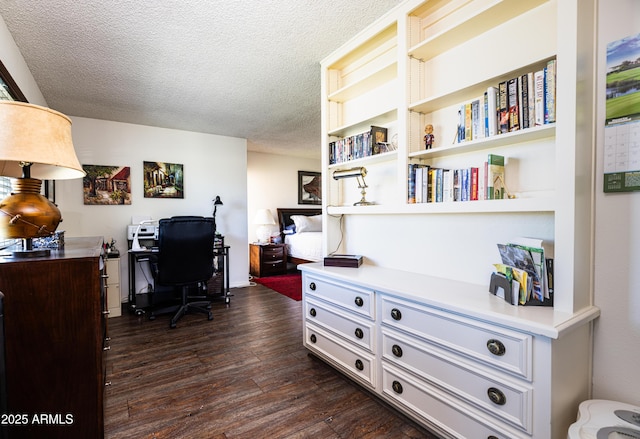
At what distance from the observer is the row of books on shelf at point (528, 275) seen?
4.28ft

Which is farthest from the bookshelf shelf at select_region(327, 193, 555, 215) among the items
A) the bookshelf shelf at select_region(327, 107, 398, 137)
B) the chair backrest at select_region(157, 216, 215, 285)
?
the chair backrest at select_region(157, 216, 215, 285)

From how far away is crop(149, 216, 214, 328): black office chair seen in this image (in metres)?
3.02

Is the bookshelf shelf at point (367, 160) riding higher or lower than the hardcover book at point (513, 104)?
lower

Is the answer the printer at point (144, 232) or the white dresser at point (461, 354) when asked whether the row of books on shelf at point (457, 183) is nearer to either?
the white dresser at point (461, 354)

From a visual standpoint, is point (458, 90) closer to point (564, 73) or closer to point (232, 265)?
point (564, 73)

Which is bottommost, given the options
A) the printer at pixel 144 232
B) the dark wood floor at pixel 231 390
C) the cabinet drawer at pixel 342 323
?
the dark wood floor at pixel 231 390

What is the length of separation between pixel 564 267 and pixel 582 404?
52 cm

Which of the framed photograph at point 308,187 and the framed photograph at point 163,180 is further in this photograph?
the framed photograph at point 308,187

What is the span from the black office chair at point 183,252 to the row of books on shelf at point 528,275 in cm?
274

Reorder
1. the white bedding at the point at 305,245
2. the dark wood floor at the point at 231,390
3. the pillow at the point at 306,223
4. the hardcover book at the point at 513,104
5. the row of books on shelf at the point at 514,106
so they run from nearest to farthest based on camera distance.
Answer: the row of books on shelf at the point at 514,106
the hardcover book at the point at 513,104
the dark wood floor at the point at 231,390
the white bedding at the point at 305,245
the pillow at the point at 306,223

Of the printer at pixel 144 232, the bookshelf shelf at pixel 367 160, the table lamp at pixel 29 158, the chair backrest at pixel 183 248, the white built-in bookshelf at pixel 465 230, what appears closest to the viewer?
Answer: the table lamp at pixel 29 158

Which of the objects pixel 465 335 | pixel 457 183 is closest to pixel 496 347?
pixel 465 335

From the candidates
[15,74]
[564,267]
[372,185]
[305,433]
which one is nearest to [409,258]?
[372,185]

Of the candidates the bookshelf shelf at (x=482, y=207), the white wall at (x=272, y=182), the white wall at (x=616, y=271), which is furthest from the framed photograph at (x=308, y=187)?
the white wall at (x=616, y=271)
